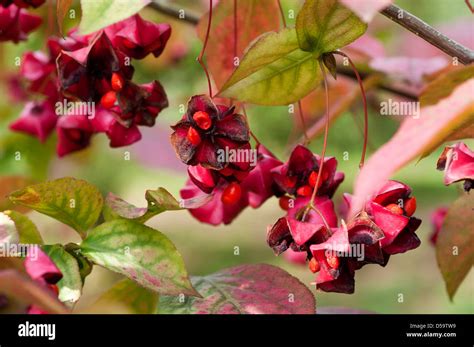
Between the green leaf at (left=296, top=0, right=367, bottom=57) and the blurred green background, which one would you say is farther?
the blurred green background

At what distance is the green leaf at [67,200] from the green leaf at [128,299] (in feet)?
0.19

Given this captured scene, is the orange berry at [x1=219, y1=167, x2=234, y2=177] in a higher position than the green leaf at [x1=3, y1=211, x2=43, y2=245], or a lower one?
higher

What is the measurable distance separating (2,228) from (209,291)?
167 mm

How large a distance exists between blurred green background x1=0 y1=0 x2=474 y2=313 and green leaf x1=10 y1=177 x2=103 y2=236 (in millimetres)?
421

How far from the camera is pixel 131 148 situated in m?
1.41

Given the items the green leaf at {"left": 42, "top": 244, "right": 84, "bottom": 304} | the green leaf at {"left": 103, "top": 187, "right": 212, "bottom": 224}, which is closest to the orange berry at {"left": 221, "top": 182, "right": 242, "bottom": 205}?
the green leaf at {"left": 103, "top": 187, "right": 212, "bottom": 224}

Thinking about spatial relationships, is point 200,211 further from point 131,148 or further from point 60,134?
point 131,148

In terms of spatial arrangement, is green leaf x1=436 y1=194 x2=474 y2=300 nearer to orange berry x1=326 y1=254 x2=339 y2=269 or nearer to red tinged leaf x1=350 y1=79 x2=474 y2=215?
orange berry x1=326 y1=254 x2=339 y2=269

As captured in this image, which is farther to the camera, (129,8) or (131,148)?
(131,148)

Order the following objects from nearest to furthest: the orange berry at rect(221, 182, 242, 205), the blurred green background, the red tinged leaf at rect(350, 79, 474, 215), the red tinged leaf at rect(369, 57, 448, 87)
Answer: the red tinged leaf at rect(350, 79, 474, 215) → the orange berry at rect(221, 182, 242, 205) → the red tinged leaf at rect(369, 57, 448, 87) → the blurred green background

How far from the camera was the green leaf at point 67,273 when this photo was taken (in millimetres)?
488

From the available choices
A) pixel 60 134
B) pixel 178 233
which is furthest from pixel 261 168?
pixel 178 233

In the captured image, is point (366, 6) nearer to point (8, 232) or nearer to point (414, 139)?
point (414, 139)

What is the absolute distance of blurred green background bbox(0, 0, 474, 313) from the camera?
1.26m
